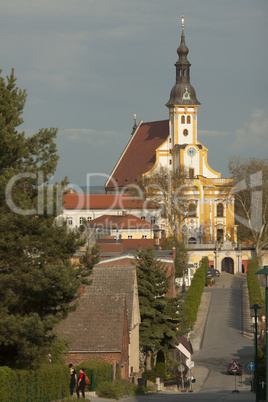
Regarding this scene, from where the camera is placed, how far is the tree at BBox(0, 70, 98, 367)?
1012 inches

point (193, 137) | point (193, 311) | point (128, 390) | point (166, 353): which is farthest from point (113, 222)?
point (128, 390)

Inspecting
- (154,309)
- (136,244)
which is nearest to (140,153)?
(136,244)

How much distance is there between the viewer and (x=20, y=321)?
25.6m

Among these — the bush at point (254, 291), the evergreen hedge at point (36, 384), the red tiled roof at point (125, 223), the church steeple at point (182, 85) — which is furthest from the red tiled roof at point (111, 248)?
the church steeple at point (182, 85)

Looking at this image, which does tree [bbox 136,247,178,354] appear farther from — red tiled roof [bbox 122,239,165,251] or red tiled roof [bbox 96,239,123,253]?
red tiled roof [bbox 122,239,165,251]

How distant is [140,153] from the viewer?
139 m

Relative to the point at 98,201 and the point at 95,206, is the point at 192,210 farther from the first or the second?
the point at 98,201

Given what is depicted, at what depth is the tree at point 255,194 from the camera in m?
108

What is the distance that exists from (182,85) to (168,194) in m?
25.2

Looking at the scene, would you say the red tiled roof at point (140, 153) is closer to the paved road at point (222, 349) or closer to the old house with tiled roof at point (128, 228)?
the old house with tiled roof at point (128, 228)

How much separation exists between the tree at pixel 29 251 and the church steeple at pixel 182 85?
327 ft

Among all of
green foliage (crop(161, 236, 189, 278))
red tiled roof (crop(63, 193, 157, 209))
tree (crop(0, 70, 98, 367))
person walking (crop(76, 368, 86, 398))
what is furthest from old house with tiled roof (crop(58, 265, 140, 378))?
red tiled roof (crop(63, 193, 157, 209))

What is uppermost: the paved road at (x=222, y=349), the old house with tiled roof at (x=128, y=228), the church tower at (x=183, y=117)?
the church tower at (x=183, y=117)

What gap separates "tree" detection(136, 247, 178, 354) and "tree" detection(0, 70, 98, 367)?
1696 cm
